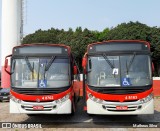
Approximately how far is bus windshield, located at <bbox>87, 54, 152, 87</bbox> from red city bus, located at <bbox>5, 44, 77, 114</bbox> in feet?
3.34

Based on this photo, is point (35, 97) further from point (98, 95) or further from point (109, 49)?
point (109, 49)

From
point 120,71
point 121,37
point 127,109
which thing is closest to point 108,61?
point 120,71

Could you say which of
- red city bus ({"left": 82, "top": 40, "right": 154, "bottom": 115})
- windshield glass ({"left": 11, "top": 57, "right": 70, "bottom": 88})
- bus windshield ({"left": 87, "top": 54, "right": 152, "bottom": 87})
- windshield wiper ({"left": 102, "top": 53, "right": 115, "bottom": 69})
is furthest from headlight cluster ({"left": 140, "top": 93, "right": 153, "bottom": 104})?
windshield glass ({"left": 11, "top": 57, "right": 70, "bottom": 88})

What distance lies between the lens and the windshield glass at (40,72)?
1180 cm

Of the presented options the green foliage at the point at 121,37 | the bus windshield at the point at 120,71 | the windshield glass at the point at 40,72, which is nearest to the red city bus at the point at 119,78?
the bus windshield at the point at 120,71

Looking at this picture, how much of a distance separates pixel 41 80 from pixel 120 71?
116 inches

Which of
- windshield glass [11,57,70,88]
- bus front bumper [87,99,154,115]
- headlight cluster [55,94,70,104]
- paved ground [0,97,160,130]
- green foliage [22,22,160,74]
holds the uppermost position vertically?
green foliage [22,22,160,74]

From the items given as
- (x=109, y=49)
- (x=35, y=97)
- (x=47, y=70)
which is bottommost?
(x=35, y=97)

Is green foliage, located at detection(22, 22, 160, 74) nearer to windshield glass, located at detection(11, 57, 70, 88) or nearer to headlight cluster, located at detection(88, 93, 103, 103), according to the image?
windshield glass, located at detection(11, 57, 70, 88)

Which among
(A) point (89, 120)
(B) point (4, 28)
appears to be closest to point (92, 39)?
(B) point (4, 28)

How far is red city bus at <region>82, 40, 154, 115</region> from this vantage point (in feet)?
37.0

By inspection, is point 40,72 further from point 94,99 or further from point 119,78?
point 119,78

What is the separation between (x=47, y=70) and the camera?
12.0 m

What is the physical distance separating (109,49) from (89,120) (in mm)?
3192
